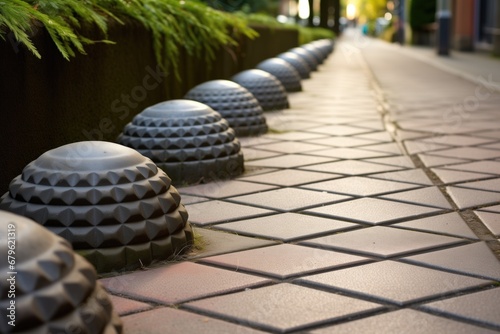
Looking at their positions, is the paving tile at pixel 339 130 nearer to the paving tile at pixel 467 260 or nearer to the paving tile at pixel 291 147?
the paving tile at pixel 291 147

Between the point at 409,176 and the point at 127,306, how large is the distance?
245cm

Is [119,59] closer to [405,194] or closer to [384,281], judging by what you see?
[405,194]

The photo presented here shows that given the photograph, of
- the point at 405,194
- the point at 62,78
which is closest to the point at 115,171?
the point at 62,78

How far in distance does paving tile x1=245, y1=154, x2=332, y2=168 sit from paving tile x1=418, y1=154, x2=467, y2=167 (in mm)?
628

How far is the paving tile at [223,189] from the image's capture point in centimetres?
392

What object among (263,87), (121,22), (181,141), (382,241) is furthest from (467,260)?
(263,87)

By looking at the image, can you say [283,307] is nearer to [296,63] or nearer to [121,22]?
[121,22]

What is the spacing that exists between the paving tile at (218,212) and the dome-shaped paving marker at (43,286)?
1.58 metres

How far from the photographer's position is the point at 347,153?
5172 millimetres

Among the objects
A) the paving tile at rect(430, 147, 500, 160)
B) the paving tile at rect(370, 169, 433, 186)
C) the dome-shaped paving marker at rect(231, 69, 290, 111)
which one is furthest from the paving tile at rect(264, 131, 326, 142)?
the paving tile at rect(370, 169, 433, 186)

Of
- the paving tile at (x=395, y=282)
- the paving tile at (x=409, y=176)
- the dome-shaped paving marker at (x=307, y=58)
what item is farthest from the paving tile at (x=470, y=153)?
the dome-shaped paving marker at (x=307, y=58)

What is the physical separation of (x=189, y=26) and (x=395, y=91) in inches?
200

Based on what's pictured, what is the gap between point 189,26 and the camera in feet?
20.2

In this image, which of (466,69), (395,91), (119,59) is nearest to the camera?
(119,59)
